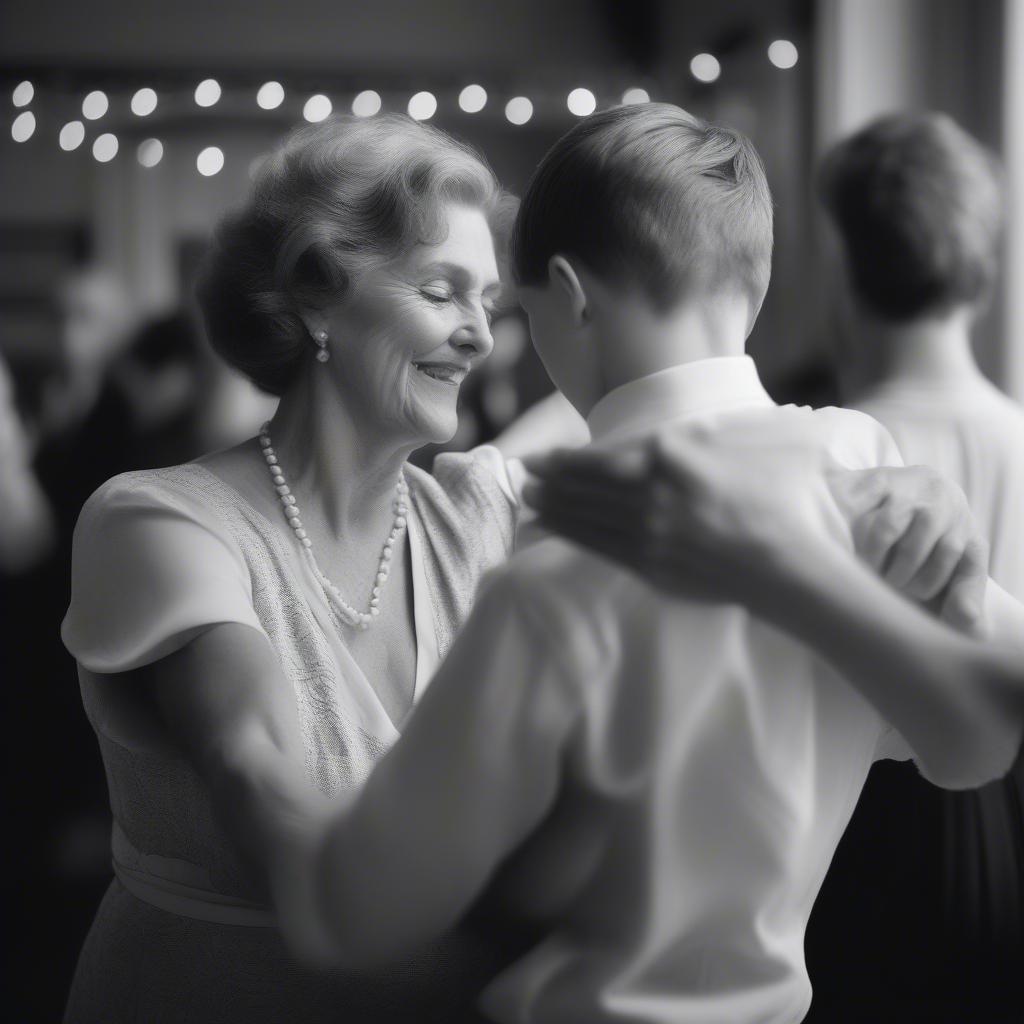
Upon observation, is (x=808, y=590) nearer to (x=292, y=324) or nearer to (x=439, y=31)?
Result: (x=292, y=324)

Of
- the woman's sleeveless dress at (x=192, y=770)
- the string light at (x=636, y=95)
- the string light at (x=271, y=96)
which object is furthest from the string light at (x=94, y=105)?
the woman's sleeveless dress at (x=192, y=770)

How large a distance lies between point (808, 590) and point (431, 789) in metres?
0.24

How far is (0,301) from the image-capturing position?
504cm

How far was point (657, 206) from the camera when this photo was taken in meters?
0.83

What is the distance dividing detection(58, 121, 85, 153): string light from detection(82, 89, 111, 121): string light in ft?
0.18

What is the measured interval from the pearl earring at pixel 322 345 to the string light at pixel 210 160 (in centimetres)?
389

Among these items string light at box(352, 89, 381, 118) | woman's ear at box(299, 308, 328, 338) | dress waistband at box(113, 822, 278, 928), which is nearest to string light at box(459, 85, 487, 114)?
string light at box(352, 89, 381, 118)

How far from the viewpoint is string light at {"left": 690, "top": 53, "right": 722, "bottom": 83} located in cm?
484

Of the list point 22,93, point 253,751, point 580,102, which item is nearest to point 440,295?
point 253,751

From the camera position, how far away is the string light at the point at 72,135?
5.08 metres

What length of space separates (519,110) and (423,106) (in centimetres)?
46

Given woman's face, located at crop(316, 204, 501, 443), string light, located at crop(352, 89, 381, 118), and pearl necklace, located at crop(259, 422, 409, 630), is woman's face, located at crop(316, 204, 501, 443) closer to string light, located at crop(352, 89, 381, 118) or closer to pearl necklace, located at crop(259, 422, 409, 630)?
pearl necklace, located at crop(259, 422, 409, 630)

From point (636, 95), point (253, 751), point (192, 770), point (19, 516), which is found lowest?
point (19, 516)

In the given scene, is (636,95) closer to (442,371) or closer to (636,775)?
(442,371)
